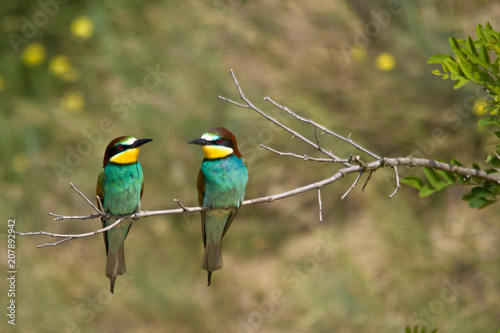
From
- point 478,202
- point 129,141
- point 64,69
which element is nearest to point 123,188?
point 129,141

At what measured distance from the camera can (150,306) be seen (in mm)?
3520

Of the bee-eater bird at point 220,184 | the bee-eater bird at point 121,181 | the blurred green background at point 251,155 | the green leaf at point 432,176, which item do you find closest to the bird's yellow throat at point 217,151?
the bee-eater bird at point 220,184

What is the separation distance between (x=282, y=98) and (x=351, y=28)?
664 mm

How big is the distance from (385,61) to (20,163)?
241 cm

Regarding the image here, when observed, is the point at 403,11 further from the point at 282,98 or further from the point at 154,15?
the point at 154,15

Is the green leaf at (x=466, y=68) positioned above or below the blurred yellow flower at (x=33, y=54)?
below

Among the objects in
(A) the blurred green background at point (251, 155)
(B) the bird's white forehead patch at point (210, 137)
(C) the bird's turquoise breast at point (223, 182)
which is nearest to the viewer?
(B) the bird's white forehead patch at point (210, 137)

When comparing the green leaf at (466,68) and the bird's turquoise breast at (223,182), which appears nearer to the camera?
the green leaf at (466,68)

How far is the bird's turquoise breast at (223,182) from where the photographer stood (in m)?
1.67

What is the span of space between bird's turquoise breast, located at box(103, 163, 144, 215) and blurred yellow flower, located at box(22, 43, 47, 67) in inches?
119

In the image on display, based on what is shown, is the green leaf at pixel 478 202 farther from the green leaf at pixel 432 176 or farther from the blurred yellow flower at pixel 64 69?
the blurred yellow flower at pixel 64 69

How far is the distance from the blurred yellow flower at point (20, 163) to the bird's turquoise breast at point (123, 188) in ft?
8.29

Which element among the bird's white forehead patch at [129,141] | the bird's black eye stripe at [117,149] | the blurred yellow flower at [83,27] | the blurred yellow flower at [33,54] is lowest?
the bird's black eye stripe at [117,149]

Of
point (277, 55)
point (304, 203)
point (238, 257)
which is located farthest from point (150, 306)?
point (277, 55)
